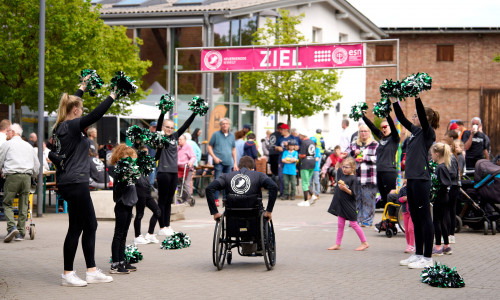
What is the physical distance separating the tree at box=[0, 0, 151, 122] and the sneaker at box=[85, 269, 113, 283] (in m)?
14.8

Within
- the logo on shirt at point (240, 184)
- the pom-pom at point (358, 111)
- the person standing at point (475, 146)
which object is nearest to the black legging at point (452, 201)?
the pom-pom at point (358, 111)

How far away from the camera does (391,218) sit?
1373 cm

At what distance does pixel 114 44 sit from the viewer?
28453 mm

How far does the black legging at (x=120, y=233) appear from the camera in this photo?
9.49 m

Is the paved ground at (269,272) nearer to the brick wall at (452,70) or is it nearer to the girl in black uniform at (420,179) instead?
the girl in black uniform at (420,179)

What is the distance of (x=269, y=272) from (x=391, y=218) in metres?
4.77

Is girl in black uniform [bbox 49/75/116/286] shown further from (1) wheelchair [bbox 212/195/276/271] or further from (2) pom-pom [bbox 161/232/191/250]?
(2) pom-pom [bbox 161/232/191/250]

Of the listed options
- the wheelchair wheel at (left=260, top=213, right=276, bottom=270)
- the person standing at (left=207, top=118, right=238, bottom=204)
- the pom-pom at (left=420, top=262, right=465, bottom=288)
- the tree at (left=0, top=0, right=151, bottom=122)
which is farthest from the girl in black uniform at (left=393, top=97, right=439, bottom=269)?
the tree at (left=0, top=0, right=151, bottom=122)

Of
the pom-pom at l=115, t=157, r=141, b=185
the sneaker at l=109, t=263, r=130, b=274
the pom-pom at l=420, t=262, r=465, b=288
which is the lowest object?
the sneaker at l=109, t=263, r=130, b=274

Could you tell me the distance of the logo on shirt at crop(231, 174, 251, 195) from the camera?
9.70 meters

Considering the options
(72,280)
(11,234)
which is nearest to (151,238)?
(11,234)

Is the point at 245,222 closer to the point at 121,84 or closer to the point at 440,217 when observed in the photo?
the point at 121,84

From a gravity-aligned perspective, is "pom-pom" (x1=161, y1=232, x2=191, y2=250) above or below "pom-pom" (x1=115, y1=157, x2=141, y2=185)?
below

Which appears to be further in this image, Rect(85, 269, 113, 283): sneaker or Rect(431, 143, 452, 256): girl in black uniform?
Rect(431, 143, 452, 256): girl in black uniform
